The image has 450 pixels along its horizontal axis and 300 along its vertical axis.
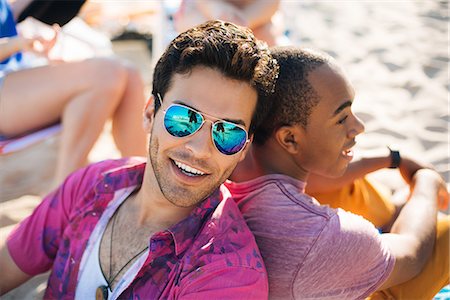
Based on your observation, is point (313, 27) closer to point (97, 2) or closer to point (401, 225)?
point (97, 2)

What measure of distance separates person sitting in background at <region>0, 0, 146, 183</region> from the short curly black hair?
126 cm

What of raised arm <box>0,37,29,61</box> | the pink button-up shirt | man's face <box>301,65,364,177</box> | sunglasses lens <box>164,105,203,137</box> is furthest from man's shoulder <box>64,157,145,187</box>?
raised arm <box>0,37,29,61</box>

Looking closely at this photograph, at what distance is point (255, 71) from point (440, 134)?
2.71m

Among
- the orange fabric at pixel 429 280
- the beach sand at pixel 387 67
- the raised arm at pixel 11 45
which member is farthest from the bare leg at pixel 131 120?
the orange fabric at pixel 429 280

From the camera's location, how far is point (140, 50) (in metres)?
5.75

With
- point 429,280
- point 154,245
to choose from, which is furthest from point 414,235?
point 154,245

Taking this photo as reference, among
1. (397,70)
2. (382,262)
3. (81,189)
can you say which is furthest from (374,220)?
(397,70)

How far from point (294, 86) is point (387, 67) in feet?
11.2

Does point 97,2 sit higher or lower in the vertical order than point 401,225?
lower

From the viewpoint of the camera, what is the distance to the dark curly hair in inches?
69.9

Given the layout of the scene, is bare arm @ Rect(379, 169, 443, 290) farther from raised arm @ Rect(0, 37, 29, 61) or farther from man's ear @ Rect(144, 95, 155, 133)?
raised arm @ Rect(0, 37, 29, 61)

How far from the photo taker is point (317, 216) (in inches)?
71.1

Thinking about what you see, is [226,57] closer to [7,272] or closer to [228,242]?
[228,242]

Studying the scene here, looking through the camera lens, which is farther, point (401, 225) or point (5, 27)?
point (5, 27)
